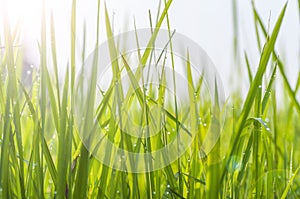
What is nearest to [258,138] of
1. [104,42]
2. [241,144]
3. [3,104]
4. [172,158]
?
[241,144]

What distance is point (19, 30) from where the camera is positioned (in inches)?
33.5

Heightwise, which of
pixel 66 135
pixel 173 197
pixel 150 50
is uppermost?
pixel 150 50

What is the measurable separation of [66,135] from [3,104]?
0.46ft

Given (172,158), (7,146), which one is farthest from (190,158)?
(7,146)

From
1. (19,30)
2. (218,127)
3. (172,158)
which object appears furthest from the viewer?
(19,30)

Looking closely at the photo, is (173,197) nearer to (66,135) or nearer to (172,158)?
(172,158)

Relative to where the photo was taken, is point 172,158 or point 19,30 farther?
point 19,30

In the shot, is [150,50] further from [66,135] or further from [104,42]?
[66,135]

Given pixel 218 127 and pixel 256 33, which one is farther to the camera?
pixel 256 33

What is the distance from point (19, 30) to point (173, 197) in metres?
0.40

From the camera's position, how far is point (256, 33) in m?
0.86

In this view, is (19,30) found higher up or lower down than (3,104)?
higher up

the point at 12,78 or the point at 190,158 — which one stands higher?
the point at 12,78

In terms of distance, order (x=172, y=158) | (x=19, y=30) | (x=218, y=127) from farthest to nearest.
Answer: (x=19, y=30), (x=172, y=158), (x=218, y=127)
